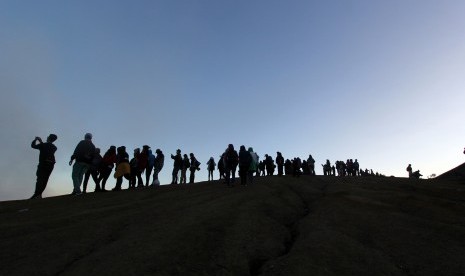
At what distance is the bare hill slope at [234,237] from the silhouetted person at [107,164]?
4.65 meters

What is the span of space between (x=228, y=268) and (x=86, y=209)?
8396 mm

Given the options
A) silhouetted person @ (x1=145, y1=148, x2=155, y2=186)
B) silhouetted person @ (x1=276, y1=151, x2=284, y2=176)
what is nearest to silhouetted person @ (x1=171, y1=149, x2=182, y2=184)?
silhouetted person @ (x1=145, y1=148, x2=155, y2=186)

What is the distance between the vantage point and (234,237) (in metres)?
10.7

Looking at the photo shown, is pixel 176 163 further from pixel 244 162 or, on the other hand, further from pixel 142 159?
pixel 244 162

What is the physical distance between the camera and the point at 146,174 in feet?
77.9

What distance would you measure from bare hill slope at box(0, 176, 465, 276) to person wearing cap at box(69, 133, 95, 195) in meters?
2.83

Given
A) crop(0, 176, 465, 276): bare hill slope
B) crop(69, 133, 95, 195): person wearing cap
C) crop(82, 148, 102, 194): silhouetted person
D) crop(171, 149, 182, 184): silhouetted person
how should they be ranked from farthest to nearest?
crop(171, 149, 182, 184): silhouetted person → crop(82, 148, 102, 194): silhouetted person → crop(69, 133, 95, 195): person wearing cap → crop(0, 176, 465, 276): bare hill slope

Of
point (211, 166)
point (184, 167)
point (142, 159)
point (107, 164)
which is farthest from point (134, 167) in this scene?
point (211, 166)

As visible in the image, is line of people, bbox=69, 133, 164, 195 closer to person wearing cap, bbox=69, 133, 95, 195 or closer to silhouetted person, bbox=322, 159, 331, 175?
person wearing cap, bbox=69, 133, 95, 195

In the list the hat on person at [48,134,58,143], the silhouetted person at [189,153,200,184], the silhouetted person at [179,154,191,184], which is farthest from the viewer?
the silhouetted person at [189,153,200,184]

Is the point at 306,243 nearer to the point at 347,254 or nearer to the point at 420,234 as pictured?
the point at 347,254

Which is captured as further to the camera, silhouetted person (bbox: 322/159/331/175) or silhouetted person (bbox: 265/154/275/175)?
silhouetted person (bbox: 322/159/331/175)

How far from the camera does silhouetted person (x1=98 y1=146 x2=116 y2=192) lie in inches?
836

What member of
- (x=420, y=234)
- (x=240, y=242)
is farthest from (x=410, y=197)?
(x=240, y=242)
